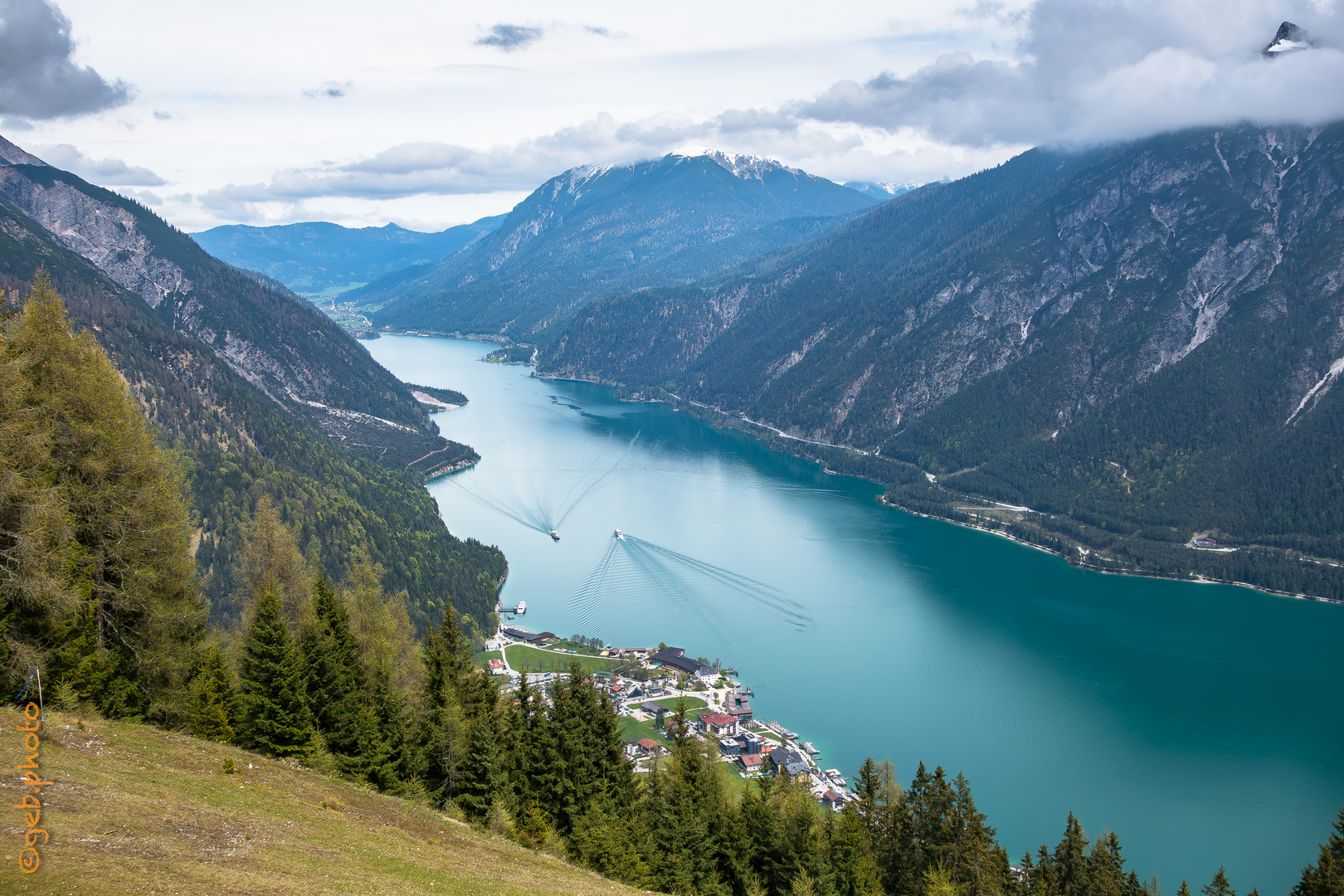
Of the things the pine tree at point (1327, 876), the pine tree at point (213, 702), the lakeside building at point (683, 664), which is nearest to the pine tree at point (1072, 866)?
the pine tree at point (1327, 876)

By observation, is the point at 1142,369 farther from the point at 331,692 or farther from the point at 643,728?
the point at 331,692

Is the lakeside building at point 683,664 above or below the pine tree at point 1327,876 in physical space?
below

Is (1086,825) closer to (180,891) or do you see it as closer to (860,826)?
(860,826)

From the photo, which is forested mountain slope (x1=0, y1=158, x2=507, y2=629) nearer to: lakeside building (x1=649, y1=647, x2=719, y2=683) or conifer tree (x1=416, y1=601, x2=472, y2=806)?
lakeside building (x1=649, y1=647, x2=719, y2=683)

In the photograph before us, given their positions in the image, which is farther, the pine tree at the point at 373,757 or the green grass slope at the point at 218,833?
the pine tree at the point at 373,757

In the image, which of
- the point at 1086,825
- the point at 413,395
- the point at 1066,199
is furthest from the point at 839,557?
the point at 1066,199

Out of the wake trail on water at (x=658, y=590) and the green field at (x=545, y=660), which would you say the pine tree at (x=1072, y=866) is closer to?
the green field at (x=545, y=660)
